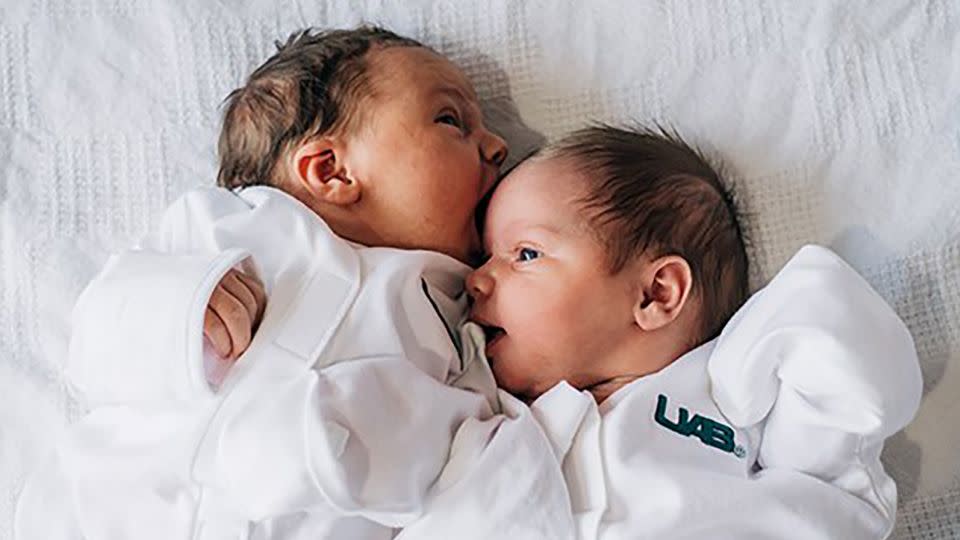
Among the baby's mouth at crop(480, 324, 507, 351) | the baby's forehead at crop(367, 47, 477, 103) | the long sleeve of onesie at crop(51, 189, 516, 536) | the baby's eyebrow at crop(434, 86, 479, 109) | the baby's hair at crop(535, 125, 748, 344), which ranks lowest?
the baby's mouth at crop(480, 324, 507, 351)

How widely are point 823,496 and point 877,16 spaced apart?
0.54 m

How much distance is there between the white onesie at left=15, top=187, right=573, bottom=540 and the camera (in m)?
1.08

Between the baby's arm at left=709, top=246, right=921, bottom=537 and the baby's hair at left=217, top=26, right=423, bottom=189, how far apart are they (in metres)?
0.42

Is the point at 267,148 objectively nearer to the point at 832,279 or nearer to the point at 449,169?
the point at 449,169

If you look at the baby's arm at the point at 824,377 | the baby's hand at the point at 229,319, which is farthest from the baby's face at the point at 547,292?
the baby's hand at the point at 229,319

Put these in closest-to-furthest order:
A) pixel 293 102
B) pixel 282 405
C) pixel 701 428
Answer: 1. pixel 282 405
2. pixel 701 428
3. pixel 293 102

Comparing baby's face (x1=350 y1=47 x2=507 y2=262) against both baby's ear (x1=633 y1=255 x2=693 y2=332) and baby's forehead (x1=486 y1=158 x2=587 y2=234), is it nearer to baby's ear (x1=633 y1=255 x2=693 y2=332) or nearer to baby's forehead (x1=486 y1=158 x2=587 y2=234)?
baby's forehead (x1=486 y1=158 x2=587 y2=234)

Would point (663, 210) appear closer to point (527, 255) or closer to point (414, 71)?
point (527, 255)

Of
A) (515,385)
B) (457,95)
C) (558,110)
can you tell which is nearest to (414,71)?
(457,95)

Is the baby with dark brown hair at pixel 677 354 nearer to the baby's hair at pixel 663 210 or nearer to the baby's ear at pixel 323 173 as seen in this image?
the baby's hair at pixel 663 210

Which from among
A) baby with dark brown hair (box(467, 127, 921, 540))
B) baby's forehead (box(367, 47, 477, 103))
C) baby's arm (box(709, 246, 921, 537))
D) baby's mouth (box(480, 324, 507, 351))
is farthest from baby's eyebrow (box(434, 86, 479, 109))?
baby's arm (box(709, 246, 921, 537))

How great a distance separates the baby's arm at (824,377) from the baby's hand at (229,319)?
1.33ft

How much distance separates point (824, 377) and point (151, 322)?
55 centimetres

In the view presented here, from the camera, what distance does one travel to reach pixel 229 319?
45.1 inches
